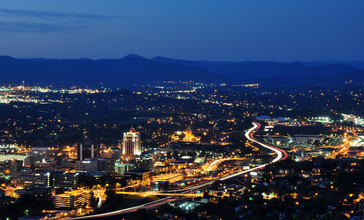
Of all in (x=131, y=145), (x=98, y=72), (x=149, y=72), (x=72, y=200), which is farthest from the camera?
(x=149, y=72)

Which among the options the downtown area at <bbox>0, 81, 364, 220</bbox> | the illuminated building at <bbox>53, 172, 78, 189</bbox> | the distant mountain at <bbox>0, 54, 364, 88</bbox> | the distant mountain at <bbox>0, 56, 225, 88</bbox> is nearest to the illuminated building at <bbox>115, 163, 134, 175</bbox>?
the downtown area at <bbox>0, 81, 364, 220</bbox>

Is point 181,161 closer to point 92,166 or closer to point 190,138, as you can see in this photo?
point 92,166

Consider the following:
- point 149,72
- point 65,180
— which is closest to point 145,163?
point 65,180

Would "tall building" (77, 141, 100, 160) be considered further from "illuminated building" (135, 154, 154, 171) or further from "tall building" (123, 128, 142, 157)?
"illuminated building" (135, 154, 154, 171)

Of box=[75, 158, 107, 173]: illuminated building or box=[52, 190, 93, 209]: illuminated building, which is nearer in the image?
box=[52, 190, 93, 209]: illuminated building

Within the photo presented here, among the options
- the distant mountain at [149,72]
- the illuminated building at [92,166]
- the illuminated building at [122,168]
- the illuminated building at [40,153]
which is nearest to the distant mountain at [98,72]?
the distant mountain at [149,72]

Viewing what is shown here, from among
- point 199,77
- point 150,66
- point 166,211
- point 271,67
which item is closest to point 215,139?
point 166,211

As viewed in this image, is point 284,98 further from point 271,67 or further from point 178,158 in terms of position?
point 271,67
